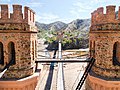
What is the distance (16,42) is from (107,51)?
492cm

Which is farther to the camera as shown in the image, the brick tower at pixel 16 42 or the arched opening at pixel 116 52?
the arched opening at pixel 116 52

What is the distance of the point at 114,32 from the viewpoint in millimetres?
8156

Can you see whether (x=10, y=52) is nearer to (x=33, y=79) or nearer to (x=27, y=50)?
(x=27, y=50)

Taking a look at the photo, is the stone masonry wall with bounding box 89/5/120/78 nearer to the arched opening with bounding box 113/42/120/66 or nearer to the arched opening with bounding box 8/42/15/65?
the arched opening with bounding box 113/42/120/66

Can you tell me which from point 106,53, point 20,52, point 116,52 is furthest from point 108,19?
point 20,52

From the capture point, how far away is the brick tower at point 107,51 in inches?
320

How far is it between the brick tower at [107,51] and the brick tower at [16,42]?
3776mm

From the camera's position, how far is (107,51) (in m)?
8.41

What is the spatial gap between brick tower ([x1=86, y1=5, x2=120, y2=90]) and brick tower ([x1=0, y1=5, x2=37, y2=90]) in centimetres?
378

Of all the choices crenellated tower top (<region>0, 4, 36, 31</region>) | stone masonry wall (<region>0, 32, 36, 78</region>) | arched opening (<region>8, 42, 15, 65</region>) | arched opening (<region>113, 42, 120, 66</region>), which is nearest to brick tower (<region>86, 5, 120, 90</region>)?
arched opening (<region>113, 42, 120, 66</region>)

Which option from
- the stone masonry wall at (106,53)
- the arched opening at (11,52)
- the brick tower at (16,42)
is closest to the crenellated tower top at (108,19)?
the stone masonry wall at (106,53)

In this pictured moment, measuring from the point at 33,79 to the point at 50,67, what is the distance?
4.60 m

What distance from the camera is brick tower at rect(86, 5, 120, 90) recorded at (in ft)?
26.7

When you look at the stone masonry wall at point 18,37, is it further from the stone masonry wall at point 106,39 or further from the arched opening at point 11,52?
the stone masonry wall at point 106,39
